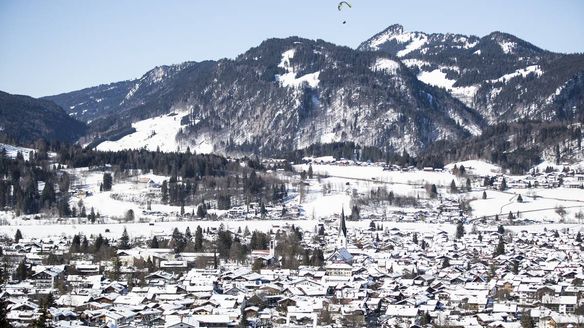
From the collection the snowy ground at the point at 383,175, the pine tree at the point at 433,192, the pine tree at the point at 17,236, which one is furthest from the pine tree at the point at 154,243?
the snowy ground at the point at 383,175

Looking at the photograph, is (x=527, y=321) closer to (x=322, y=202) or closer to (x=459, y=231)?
(x=459, y=231)

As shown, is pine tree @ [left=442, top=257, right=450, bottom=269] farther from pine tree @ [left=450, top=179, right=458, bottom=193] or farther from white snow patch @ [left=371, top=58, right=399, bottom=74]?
white snow patch @ [left=371, top=58, right=399, bottom=74]

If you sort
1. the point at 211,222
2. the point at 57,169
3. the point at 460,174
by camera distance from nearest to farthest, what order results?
1. the point at 211,222
2. the point at 57,169
3. the point at 460,174

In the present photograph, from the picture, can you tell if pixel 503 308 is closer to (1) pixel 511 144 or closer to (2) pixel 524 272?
(2) pixel 524 272

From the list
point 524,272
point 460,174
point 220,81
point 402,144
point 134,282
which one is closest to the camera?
point 134,282

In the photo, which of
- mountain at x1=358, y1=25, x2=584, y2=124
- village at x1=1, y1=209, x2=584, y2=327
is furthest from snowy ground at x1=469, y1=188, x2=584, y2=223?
mountain at x1=358, y1=25, x2=584, y2=124

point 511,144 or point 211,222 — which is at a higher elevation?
point 511,144

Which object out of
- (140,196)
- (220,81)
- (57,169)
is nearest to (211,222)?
(140,196)

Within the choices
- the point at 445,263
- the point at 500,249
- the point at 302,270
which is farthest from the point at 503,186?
the point at 302,270
